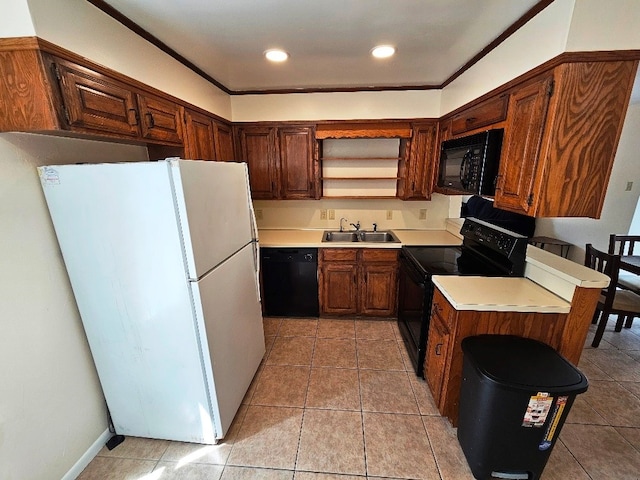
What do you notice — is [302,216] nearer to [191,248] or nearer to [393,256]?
[393,256]

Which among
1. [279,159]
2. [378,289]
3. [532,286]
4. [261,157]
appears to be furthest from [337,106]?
[532,286]

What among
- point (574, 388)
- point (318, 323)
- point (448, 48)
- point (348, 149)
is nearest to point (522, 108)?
point (448, 48)

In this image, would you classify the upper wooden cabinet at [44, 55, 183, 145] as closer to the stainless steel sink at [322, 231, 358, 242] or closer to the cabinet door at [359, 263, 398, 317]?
the stainless steel sink at [322, 231, 358, 242]

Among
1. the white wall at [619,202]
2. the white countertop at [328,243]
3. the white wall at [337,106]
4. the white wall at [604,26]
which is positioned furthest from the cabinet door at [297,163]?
the white wall at [619,202]

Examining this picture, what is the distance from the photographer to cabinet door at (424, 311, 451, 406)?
67.8 inches

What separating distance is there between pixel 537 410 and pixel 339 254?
1.87 m

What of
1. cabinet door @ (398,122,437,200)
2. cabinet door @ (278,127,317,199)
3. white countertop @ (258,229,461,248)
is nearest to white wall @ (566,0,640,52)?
cabinet door @ (398,122,437,200)

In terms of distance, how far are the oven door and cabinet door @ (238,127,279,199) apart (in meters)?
1.62

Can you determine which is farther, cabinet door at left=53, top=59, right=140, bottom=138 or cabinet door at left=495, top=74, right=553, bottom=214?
cabinet door at left=495, top=74, right=553, bottom=214

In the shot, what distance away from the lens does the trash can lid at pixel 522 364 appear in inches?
48.6

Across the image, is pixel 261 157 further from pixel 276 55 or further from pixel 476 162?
pixel 476 162

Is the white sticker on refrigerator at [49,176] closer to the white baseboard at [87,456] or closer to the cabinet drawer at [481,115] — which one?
the white baseboard at [87,456]

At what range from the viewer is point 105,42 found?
4.66ft

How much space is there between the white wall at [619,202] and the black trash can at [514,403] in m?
3.16
